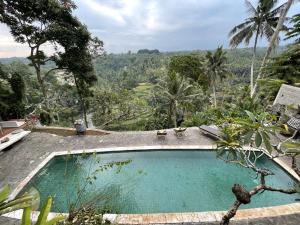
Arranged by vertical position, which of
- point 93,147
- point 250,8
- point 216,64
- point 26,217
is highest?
point 250,8

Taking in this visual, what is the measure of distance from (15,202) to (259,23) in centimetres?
2026

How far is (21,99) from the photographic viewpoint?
13.2m

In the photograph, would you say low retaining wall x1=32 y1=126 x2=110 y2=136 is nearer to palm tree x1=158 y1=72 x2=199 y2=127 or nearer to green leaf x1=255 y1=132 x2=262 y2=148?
palm tree x1=158 y1=72 x2=199 y2=127

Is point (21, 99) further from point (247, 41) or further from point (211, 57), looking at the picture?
point (211, 57)

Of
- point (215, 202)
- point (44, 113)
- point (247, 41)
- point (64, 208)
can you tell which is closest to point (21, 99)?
point (44, 113)

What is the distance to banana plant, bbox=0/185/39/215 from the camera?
172cm

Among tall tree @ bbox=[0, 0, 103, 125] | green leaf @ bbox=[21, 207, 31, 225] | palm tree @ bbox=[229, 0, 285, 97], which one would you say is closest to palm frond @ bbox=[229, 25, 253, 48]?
palm tree @ bbox=[229, 0, 285, 97]

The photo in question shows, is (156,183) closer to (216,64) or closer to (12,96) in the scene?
(12,96)

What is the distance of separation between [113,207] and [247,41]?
18.0m

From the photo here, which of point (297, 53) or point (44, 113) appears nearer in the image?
point (44, 113)

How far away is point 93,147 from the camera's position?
9.96 meters

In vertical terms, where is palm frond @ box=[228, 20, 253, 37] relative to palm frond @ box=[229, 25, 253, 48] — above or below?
above

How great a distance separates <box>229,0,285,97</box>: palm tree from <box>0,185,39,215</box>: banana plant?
16.8 m

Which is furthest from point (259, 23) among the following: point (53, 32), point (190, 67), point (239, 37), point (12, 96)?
point (12, 96)
